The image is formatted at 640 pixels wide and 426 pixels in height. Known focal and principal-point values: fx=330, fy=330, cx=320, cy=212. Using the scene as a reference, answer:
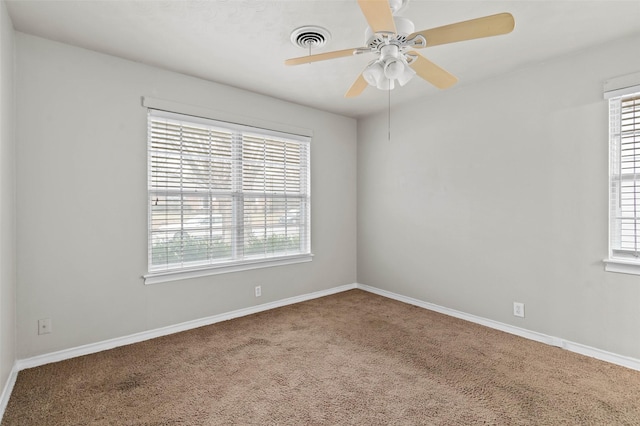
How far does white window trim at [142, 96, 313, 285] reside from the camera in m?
3.06

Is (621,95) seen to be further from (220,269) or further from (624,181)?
(220,269)

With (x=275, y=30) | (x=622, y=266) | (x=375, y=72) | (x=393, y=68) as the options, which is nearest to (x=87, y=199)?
(x=275, y=30)

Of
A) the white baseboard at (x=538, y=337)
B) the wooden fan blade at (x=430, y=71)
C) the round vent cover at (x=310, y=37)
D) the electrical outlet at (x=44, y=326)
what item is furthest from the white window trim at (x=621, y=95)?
the electrical outlet at (x=44, y=326)

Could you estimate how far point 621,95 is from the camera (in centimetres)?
254

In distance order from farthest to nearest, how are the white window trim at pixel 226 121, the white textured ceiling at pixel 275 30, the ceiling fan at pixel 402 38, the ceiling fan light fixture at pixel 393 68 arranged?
the white window trim at pixel 226 121, the white textured ceiling at pixel 275 30, the ceiling fan light fixture at pixel 393 68, the ceiling fan at pixel 402 38

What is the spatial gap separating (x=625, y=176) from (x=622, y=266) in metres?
0.70

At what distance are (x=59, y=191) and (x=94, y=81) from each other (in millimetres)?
955

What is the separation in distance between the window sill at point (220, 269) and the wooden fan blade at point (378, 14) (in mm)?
2697

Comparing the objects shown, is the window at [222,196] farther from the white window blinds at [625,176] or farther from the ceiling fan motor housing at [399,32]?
the white window blinds at [625,176]

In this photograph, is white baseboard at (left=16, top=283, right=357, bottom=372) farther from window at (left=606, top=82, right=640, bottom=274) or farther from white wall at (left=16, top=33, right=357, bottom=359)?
window at (left=606, top=82, right=640, bottom=274)

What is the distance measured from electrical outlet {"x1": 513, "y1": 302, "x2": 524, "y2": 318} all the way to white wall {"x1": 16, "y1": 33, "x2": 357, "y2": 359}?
2.93 m

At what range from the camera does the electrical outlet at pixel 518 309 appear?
3115mm

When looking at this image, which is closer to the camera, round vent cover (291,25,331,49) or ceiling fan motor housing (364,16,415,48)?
ceiling fan motor housing (364,16,415,48)

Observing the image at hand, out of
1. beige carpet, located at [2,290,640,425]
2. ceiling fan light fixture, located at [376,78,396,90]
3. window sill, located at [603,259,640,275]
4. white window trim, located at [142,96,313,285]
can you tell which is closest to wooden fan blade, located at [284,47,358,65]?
ceiling fan light fixture, located at [376,78,396,90]
